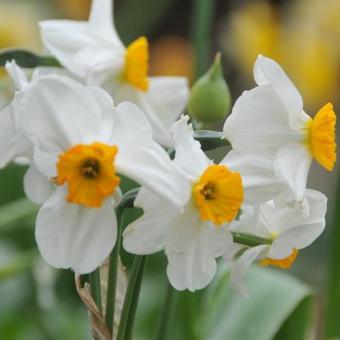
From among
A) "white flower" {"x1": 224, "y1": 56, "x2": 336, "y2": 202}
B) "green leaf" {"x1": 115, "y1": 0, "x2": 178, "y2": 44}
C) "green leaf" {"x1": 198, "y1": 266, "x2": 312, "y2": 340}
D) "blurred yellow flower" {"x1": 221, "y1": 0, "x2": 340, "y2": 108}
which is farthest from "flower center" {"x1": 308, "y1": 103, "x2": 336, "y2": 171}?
"green leaf" {"x1": 115, "y1": 0, "x2": 178, "y2": 44}

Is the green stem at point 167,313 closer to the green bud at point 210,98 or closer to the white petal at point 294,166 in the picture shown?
the green bud at point 210,98

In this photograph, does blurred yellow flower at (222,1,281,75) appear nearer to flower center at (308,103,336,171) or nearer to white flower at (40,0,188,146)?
white flower at (40,0,188,146)

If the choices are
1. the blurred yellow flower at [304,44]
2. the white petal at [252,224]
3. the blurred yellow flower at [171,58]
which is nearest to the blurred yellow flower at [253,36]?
the blurred yellow flower at [304,44]

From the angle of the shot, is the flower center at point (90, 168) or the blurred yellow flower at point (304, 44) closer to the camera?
the flower center at point (90, 168)

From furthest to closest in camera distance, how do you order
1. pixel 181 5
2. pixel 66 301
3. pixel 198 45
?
pixel 181 5
pixel 66 301
pixel 198 45

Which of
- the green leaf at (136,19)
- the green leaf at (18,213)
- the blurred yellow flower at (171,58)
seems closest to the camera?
the green leaf at (18,213)

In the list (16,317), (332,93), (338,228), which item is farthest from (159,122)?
(332,93)

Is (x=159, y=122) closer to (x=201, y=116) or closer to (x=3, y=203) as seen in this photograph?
(x=201, y=116)
